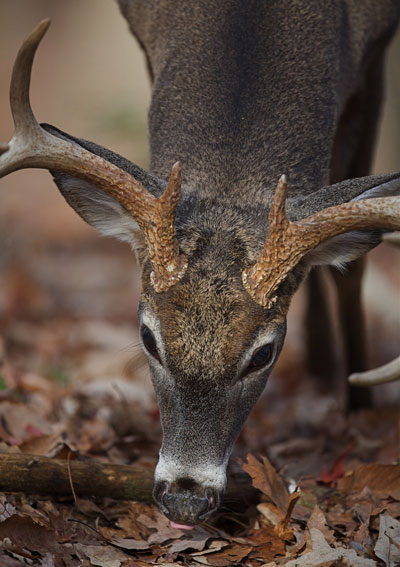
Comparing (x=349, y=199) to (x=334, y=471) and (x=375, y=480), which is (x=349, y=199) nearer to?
(x=375, y=480)

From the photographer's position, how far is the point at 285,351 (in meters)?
9.32

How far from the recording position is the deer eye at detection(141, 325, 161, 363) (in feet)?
14.8

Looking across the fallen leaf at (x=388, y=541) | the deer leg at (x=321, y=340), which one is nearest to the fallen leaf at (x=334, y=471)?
the fallen leaf at (x=388, y=541)

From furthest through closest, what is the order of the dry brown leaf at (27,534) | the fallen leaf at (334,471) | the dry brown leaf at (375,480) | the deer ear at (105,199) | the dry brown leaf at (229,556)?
the fallen leaf at (334,471) < the dry brown leaf at (375,480) < the deer ear at (105,199) < the dry brown leaf at (229,556) < the dry brown leaf at (27,534)

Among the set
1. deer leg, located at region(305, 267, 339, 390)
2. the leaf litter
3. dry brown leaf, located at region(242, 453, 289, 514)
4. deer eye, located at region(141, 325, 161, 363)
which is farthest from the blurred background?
dry brown leaf, located at region(242, 453, 289, 514)

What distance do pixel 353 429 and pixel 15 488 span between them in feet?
11.3

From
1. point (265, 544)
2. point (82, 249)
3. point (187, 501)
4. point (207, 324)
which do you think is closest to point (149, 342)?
point (207, 324)

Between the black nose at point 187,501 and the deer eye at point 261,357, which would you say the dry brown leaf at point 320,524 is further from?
the deer eye at point 261,357

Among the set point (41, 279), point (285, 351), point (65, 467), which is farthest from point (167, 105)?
point (41, 279)

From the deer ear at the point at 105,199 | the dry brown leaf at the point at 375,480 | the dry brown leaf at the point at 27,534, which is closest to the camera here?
the dry brown leaf at the point at 27,534

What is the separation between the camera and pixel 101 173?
14.8 ft

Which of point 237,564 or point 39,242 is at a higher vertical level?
point 39,242

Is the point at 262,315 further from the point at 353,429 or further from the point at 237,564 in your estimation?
the point at 353,429

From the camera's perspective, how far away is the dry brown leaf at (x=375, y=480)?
502cm
